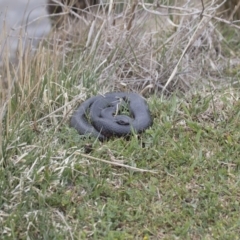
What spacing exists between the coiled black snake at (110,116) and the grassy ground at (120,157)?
75 millimetres

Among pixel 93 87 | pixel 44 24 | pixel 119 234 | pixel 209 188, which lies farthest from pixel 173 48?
pixel 44 24

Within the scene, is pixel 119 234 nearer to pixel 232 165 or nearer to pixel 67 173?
pixel 67 173

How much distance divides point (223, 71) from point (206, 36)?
0.48 meters

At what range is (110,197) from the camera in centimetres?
377

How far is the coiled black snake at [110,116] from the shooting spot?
441cm

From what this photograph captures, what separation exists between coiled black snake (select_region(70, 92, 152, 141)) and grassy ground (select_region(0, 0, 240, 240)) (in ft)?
0.25

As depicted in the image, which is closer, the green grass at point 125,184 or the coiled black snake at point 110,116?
the green grass at point 125,184

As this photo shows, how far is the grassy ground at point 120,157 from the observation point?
3535 mm

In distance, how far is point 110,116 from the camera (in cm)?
465

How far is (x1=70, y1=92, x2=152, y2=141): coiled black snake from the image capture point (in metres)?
4.41

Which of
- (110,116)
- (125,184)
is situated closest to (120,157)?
(125,184)

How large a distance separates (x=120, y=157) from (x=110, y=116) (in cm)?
59

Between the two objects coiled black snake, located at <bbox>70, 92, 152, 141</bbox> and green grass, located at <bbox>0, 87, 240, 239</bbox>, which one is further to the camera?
coiled black snake, located at <bbox>70, 92, 152, 141</bbox>

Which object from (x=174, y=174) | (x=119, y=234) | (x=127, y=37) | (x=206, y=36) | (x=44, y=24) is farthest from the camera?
(x=44, y=24)
